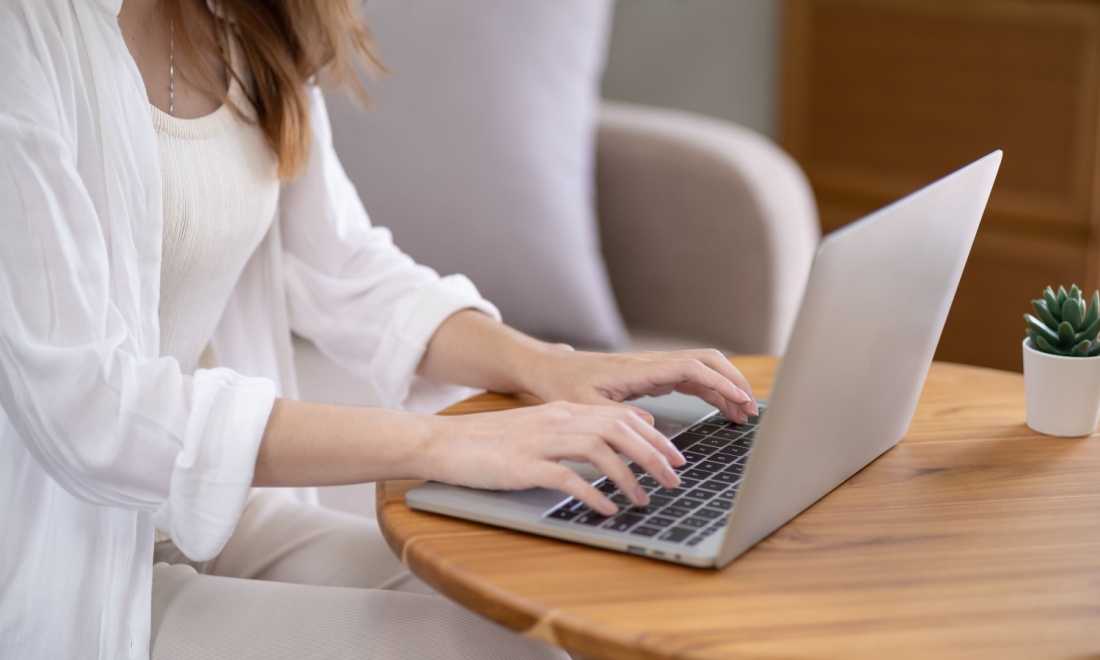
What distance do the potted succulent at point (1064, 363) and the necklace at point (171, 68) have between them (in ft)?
2.16

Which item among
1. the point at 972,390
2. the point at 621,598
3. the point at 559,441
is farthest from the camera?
the point at 972,390

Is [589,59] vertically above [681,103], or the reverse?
[589,59]

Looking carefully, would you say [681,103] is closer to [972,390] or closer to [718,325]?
[718,325]

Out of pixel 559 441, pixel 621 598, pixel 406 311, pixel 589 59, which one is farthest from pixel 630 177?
pixel 621 598

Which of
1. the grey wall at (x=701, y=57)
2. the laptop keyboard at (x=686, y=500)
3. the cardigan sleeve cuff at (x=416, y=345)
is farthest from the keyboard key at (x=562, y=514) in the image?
the grey wall at (x=701, y=57)

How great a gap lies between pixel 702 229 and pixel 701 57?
3.61 feet

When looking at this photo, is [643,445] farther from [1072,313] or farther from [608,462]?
[1072,313]

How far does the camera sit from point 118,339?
74 centimetres

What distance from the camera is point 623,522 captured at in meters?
0.67

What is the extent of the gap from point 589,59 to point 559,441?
1035 millimetres

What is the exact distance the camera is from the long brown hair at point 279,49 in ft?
3.24

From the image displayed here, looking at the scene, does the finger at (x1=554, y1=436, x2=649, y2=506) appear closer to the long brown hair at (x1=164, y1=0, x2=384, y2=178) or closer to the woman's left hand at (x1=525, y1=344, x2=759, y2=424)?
the woman's left hand at (x1=525, y1=344, x2=759, y2=424)

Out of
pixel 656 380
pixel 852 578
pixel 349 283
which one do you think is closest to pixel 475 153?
pixel 349 283

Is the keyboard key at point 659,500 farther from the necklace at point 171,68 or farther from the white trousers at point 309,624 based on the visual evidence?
the necklace at point 171,68
